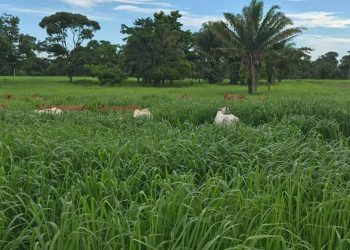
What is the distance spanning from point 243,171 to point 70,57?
37.3m

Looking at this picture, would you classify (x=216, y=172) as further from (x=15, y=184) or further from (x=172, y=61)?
(x=172, y=61)

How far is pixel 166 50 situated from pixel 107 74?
16.8 feet

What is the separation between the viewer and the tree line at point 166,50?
25.0 metres

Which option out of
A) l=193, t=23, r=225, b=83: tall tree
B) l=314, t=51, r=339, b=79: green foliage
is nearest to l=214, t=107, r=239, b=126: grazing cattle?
l=193, t=23, r=225, b=83: tall tree

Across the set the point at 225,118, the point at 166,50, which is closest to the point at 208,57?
the point at 166,50

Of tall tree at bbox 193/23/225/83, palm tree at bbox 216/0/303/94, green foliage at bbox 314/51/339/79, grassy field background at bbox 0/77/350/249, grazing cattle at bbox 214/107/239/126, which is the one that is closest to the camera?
grassy field background at bbox 0/77/350/249

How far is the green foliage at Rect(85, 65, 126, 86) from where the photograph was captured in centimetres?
3450

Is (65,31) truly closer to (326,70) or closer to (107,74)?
(107,74)

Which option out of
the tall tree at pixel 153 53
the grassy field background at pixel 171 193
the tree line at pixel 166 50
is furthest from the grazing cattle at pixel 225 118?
the tall tree at pixel 153 53

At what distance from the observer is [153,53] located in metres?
35.4

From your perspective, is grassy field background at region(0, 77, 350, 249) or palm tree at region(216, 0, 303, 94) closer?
grassy field background at region(0, 77, 350, 249)

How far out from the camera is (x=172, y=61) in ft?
118

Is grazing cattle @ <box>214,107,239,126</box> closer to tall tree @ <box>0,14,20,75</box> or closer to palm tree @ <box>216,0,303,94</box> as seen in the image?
palm tree @ <box>216,0,303,94</box>

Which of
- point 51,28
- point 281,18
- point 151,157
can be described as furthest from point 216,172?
point 51,28
